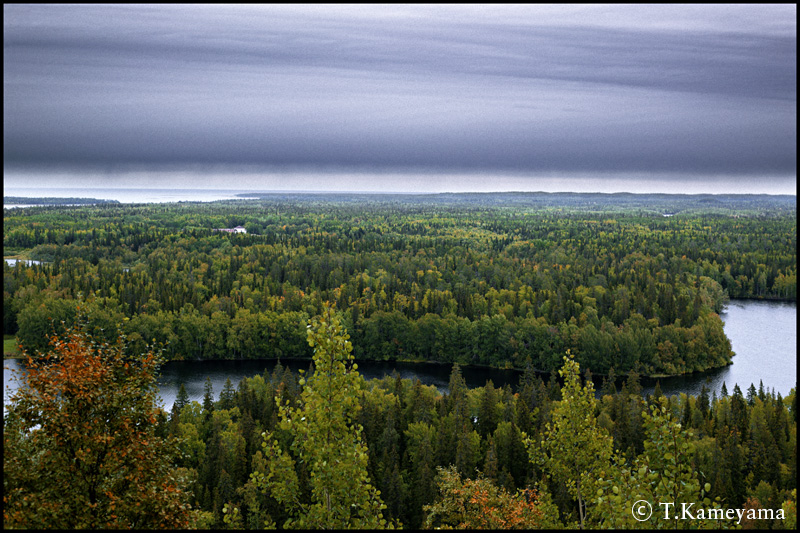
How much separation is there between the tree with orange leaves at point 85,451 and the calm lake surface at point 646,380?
2291 inches

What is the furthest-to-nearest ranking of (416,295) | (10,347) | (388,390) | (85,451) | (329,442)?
(416,295), (10,347), (388,390), (329,442), (85,451)

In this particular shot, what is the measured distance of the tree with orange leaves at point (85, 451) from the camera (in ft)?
37.8

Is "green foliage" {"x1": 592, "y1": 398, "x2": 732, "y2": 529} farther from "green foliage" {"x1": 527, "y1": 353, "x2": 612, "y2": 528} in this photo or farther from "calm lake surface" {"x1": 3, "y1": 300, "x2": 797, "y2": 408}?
"calm lake surface" {"x1": 3, "y1": 300, "x2": 797, "y2": 408}

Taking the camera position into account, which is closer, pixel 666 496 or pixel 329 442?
pixel 666 496

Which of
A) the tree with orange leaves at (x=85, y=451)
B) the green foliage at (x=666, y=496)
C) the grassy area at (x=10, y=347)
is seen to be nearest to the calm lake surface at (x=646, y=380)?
the grassy area at (x=10, y=347)

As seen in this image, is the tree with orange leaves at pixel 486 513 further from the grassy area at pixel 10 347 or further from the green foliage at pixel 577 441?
the grassy area at pixel 10 347

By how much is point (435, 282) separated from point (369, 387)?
5960cm

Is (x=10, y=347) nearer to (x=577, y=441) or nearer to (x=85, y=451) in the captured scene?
(x=85, y=451)

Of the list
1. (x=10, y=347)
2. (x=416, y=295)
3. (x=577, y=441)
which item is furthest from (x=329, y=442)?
(x=416, y=295)

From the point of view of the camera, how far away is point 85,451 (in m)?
11.8

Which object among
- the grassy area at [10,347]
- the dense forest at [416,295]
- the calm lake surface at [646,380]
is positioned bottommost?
the calm lake surface at [646,380]

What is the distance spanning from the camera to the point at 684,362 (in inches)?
3329

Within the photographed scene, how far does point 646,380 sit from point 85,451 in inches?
3217

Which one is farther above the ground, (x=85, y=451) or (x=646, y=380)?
(x=85, y=451)
